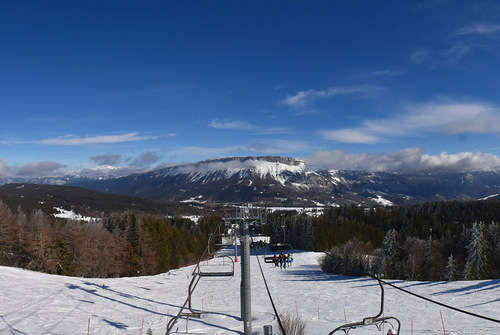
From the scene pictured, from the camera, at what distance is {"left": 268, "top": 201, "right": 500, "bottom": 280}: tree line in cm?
6216

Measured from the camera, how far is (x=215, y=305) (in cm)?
3984

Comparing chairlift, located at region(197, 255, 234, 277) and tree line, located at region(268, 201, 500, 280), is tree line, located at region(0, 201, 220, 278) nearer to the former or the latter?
chairlift, located at region(197, 255, 234, 277)

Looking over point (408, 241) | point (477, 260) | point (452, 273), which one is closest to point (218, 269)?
point (408, 241)

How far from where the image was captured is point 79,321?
2864 centimetres

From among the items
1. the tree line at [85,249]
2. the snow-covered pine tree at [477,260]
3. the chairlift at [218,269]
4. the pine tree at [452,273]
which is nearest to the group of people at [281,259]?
the chairlift at [218,269]

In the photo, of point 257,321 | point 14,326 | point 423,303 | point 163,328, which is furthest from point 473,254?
point 14,326

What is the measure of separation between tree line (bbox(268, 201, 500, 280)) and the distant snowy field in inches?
306

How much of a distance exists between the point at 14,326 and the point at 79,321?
5.01m

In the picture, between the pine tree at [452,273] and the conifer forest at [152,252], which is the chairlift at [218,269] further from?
the pine tree at [452,273]

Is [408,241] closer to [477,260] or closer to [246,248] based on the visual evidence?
[477,260]

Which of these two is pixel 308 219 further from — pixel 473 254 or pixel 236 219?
pixel 236 219

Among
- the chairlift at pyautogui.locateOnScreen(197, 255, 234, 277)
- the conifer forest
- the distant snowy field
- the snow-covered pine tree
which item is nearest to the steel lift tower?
the chairlift at pyautogui.locateOnScreen(197, 255, 234, 277)

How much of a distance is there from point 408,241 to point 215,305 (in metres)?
52.0

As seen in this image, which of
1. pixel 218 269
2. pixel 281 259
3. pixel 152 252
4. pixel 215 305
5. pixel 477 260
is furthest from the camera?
pixel 218 269
